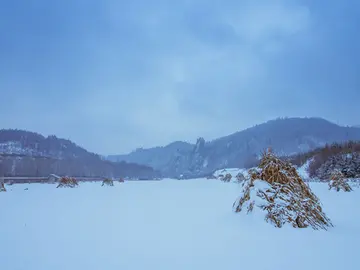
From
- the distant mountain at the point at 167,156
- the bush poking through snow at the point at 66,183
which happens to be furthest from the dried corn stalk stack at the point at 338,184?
the distant mountain at the point at 167,156

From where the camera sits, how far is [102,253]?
10.3ft

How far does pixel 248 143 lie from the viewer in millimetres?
149500

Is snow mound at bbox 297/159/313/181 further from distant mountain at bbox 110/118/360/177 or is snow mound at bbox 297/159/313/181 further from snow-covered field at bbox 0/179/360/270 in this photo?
distant mountain at bbox 110/118/360/177

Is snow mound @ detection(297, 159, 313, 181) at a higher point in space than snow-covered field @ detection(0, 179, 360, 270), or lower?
higher

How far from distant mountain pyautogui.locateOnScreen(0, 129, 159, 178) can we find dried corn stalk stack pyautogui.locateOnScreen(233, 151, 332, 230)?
187ft

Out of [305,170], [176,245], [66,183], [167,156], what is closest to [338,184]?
[176,245]

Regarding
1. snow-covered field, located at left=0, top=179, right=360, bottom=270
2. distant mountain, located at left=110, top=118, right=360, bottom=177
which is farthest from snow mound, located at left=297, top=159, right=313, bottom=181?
distant mountain, located at left=110, top=118, right=360, bottom=177

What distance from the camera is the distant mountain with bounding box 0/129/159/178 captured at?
192 feet

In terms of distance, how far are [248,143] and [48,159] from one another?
4205 inches

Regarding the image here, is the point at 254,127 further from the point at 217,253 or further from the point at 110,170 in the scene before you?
the point at 217,253

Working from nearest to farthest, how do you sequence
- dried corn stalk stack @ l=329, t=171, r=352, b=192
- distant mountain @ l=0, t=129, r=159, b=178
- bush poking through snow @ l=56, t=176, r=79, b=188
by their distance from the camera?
dried corn stalk stack @ l=329, t=171, r=352, b=192
bush poking through snow @ l=56, t=176, r=79, b=188
distant mountain @ l=0, t=129, r=159, b=178

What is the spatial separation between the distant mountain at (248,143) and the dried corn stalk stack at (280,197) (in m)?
123

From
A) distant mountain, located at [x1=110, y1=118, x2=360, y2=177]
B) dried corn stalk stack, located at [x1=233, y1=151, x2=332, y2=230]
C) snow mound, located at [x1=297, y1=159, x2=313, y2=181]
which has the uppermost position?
distant mountain, located at [x1=110, y1=118, x2=360, y2=177]

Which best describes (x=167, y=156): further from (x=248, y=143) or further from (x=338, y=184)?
(x=338, y=184)
